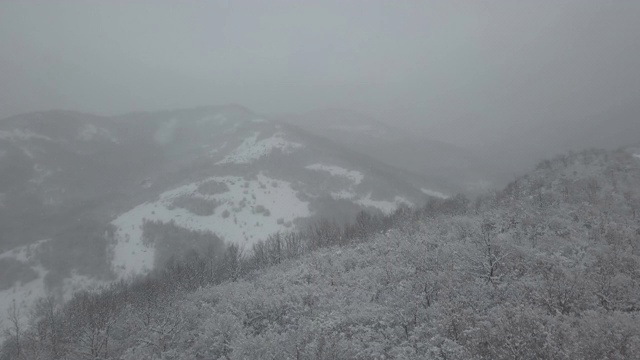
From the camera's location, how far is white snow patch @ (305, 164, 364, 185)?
11568cm

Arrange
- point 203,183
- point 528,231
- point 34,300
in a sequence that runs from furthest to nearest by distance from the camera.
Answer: point 203,183
point 34,300
point 528,231

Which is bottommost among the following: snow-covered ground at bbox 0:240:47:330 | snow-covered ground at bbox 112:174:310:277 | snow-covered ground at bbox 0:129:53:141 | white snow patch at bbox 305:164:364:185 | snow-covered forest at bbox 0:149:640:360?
snow-covered ground at bbox 0:240:47:330

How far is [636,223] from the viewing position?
2198 centimetres

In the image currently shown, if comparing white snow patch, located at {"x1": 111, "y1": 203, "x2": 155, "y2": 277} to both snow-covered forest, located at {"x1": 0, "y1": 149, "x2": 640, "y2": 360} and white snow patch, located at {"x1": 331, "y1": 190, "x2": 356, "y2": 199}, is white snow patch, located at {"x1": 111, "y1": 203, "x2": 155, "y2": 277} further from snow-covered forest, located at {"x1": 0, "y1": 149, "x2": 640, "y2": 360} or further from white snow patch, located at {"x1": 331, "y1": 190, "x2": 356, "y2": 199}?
white snow patch, located at {"x1": 331, "y1": 190, "x2": 356, "y2": 199}

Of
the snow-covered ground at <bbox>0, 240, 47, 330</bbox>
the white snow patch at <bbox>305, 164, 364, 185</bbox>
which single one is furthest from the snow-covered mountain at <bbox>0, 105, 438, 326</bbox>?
the white snow patch at <bbox>305, 164, 364, 185</bbox>

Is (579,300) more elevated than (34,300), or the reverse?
(579,300)

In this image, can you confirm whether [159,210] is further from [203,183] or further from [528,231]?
[528,231]

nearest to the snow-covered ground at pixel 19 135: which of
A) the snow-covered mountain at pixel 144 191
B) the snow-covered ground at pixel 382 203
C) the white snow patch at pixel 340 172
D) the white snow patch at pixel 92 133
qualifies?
the snow-covered mountain at pixel 144 191

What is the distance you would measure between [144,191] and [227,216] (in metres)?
40.4

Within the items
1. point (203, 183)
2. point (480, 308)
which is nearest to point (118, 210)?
point (203, 183)

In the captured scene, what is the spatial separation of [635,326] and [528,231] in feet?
45.4

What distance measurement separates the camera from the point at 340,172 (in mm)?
118562

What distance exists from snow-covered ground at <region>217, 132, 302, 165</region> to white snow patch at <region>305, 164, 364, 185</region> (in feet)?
50.2

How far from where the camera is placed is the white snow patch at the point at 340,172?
115681mm
